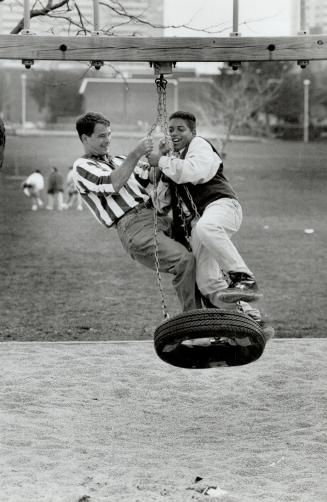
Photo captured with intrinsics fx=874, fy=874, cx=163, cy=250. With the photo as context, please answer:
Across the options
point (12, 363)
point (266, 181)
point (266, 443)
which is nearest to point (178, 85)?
point (266, 181)

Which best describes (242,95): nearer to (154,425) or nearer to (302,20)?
(154,425)

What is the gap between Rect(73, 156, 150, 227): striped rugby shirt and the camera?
638cm

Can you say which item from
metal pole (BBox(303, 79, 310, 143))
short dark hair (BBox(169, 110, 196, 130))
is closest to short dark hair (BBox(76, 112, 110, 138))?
short dark hair (BBox(169, 110, 196, 130))

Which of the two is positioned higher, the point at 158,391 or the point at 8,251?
the point at 158,391

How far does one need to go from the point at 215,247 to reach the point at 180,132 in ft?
3.00

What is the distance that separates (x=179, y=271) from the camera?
634 centimetres

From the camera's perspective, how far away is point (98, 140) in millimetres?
6547

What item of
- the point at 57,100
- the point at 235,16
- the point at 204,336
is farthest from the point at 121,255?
the point at 204,336

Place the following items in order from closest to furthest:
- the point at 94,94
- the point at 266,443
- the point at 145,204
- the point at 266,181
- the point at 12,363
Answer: the point at 145,204, the point at 266,443, the point at 12,363, the point at 94,94, the point at 266,181

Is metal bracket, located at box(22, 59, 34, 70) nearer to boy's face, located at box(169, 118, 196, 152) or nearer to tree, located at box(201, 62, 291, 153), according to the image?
boy's face, located at box(169, 118, 196, 152)

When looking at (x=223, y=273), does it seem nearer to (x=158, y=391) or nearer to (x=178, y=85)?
(x=158, y=391)

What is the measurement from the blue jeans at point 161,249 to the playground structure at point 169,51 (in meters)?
0.33

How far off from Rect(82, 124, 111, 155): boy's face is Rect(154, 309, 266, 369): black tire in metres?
1.48

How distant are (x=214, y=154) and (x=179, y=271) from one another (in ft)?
2.91
